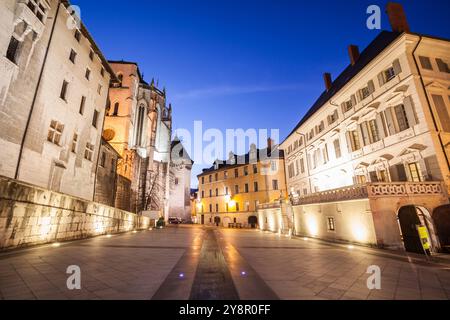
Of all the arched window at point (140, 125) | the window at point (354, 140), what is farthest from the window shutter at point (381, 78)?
the arched window at point (140, 125)

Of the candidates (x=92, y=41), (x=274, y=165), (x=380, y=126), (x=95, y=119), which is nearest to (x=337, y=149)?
(x=380, y=126)

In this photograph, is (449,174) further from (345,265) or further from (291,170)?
(291,170)

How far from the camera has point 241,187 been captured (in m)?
41.2

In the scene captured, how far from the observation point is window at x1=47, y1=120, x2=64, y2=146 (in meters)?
14.5

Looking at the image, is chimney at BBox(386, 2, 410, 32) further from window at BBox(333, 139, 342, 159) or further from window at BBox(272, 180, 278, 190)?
window at BBox(272, 180, 278, 190)

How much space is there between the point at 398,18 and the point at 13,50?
88.1ft

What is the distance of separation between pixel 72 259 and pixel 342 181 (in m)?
20.6

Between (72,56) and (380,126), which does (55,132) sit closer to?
(72,56)

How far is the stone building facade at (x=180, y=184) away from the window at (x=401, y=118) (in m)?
45.7

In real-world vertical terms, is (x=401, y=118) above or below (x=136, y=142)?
below

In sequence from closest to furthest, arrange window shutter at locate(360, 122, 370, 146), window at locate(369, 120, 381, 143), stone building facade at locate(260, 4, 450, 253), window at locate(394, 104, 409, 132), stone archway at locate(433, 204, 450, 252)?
stone archway at locate(433, 204, 450, 252), stone building facade at locate(260, 4, 450, 253), window at locate(394, 104, 409, 132), window at locate(369, 120, 381, 143), window shutter at locate(360, 122, 370, 146)

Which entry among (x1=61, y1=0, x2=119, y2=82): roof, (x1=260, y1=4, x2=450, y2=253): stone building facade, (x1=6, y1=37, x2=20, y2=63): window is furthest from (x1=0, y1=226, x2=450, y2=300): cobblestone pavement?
(x1=61, y1=0, x2=119, y2=82): roof

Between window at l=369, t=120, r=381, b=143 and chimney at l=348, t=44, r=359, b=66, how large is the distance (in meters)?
9.35
